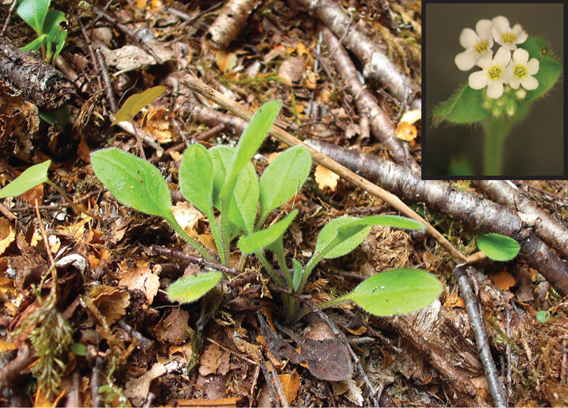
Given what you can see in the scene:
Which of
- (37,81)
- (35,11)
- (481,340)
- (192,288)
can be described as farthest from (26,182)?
(481,340)

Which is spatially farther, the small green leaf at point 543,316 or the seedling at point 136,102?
the small green leaf at point 543,316

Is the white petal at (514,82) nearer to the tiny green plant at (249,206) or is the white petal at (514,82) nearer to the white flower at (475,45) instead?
the white flower at (475,45)

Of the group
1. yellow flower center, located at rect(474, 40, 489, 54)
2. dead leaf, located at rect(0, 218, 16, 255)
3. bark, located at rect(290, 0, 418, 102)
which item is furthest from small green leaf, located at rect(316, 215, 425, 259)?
bark, located at rect(290, 0, 418, 102)

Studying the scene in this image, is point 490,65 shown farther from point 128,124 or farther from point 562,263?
point 128,124

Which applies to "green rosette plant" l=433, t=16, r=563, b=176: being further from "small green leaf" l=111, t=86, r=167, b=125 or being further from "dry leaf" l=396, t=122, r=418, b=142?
"small green leaf" l=111, t=86, r=167, b=125

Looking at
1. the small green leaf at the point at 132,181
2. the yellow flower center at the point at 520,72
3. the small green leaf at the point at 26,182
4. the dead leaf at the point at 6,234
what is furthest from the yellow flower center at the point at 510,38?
the dead leaf at the point at 6,234

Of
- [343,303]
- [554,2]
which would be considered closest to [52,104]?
[343,303]
